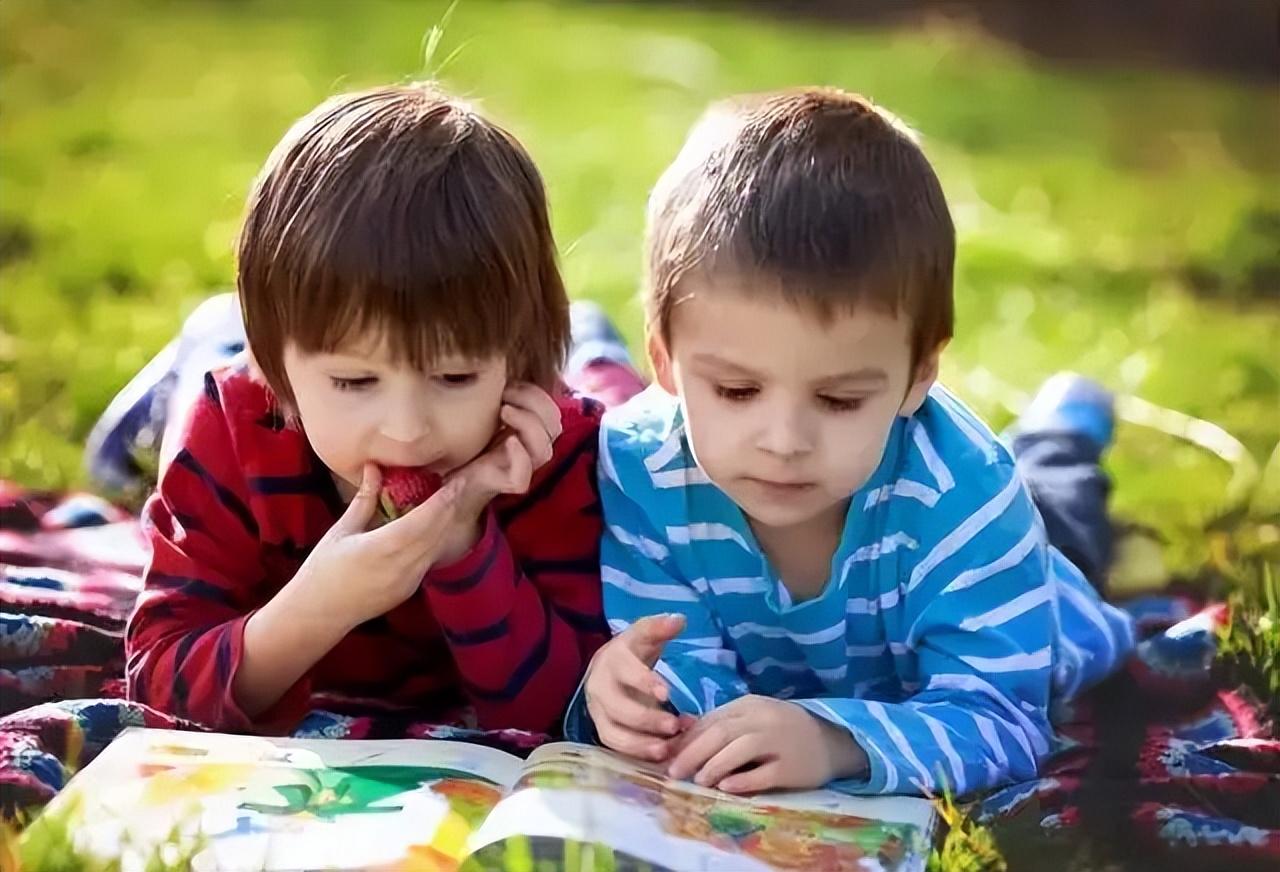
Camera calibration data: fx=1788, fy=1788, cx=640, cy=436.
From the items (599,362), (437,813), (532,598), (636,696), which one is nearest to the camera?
(437,813)

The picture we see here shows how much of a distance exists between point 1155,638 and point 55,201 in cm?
180

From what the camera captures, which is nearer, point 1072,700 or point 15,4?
point 1072,700

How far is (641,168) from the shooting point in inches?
116

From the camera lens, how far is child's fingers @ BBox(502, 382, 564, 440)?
122cm

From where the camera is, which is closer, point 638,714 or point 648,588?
point 638,714

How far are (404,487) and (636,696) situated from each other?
0.69 feet

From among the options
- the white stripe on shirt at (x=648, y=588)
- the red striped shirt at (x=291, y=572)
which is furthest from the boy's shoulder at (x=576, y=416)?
the white stripe on shirt at (x=648, y=588)

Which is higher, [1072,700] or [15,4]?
[15,4]

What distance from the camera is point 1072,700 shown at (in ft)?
4.67

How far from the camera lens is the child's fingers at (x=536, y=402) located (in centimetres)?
122

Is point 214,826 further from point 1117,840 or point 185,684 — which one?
point 1117,840

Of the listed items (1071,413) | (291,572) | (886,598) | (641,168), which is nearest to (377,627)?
(291,572)

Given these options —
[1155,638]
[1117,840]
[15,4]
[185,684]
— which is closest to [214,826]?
[185,684]

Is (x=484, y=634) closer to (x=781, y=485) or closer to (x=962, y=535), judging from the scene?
(x=781, y=485)
